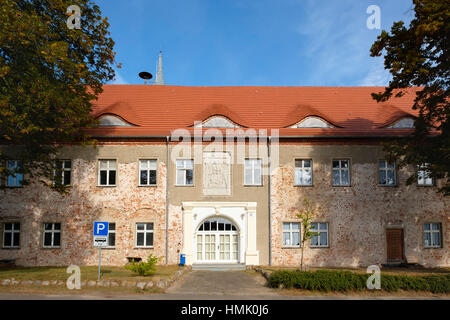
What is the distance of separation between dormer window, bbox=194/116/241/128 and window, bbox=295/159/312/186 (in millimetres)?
3870

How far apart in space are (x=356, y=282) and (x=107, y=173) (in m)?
13.2

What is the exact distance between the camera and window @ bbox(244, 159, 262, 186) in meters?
19.4

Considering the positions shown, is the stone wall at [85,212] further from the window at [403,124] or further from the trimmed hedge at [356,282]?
the window at [403,124]

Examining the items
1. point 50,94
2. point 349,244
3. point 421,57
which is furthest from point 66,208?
point 421,57

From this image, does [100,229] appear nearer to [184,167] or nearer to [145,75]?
[184,167]

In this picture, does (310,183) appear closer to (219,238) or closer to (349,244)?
(349,244)

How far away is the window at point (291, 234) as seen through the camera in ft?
62.1

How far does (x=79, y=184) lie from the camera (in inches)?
751

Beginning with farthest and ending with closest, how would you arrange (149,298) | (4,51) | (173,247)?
(173,247), (4,51), (149,298)

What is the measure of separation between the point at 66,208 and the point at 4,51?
8065 mm

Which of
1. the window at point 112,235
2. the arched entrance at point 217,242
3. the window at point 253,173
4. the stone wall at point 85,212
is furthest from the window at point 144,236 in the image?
the window at point 253,173

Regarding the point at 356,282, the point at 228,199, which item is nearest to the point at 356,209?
the point at 228,199

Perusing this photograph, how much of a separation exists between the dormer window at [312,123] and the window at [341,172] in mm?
2066
